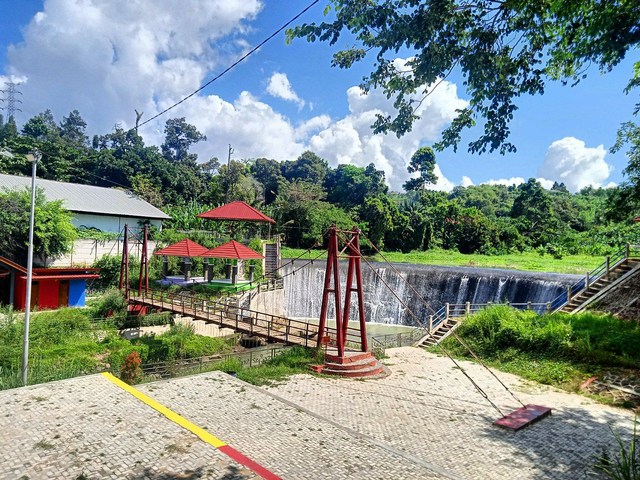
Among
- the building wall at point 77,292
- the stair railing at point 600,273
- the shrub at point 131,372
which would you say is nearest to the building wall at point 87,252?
the building wall at point 77,292

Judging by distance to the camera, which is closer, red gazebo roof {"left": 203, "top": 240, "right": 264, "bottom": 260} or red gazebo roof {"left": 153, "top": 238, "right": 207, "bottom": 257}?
red gazebo roof {"left": 203, "top": 240, "right": 264, "bottom": 260}

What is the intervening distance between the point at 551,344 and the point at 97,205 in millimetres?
28995

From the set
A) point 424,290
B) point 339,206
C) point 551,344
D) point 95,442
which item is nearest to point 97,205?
point 424,290

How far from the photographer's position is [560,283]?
2462cm

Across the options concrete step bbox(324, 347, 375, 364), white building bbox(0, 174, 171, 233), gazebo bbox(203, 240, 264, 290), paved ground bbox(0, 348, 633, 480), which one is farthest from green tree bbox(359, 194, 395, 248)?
paved ground bbox(0, 348, 633, 480)

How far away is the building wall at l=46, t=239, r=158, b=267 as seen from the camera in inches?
936

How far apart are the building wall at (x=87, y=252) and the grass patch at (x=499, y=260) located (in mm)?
18356

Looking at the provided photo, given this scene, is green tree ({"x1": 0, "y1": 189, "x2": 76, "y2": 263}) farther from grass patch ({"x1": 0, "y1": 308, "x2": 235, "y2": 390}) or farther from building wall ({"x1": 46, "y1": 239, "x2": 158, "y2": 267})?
grass patch ({"x1": 0, "y1": 308, "x2": 235, "y2": 390})

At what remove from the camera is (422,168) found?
2562 inches

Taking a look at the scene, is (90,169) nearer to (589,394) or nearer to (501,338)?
(501,338)

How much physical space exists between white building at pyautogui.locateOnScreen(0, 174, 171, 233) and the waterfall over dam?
39.1 ft

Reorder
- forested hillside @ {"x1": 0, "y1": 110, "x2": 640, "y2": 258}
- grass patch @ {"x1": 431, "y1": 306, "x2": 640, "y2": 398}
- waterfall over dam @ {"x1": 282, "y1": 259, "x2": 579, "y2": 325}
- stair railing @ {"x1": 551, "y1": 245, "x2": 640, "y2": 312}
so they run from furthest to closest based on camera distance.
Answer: forested hillside @ {"x1": 0, "y1": 110, "x2": 640, "y2": 258}
waterfall over dam @ {"x1": 282, "y1": 259, "x2": 579, "y2": 325}
stair railing @ {"x1": 551, "y1": 245, "x2": 640, "y2": 312}
grass patch @ {"x1": 431, "y1": 306, "x2": 640, "y2": 398}

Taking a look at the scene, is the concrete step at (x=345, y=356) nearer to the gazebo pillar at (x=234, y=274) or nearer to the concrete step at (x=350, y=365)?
the concrete step at (x=350, y=365)

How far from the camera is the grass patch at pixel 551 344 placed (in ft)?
43.2
